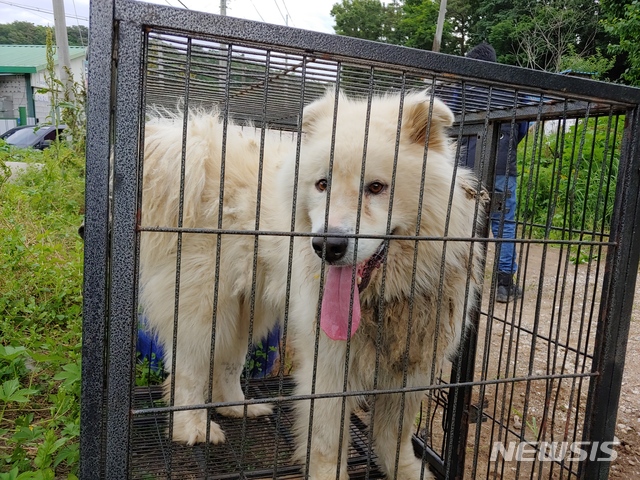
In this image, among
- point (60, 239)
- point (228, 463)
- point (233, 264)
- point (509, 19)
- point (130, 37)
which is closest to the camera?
point (130, 37)

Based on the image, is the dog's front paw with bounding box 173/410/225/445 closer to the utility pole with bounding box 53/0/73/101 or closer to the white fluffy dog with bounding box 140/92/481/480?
the white fluffy dog with bounding box 140/92/481/480

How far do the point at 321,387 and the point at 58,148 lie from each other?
579 centimetres

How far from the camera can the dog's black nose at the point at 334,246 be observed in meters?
1.50

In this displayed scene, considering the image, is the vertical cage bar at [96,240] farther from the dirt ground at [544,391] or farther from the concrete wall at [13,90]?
the concrete wall at [13,90]

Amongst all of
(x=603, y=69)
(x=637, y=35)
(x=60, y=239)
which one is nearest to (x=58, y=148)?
(x=60, y=239)

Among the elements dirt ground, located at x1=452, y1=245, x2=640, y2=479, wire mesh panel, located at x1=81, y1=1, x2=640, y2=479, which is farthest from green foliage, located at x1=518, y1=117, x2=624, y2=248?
dirt ground, located at x1=452, y1=245, x2=640, y2=479

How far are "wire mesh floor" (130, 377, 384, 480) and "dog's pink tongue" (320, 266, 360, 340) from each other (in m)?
0.40

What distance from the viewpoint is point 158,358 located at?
9.83 ft

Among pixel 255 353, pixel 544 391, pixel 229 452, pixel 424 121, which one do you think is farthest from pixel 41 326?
pixel 544 391

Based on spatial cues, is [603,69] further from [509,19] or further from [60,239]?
[60,239]

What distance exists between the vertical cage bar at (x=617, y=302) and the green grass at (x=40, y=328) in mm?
1921

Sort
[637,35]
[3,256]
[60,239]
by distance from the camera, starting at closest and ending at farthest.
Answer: [3,256], [60,239], [637,35]

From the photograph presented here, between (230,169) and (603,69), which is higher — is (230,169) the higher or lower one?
the lower one

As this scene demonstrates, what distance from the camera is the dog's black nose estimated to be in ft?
4.92
